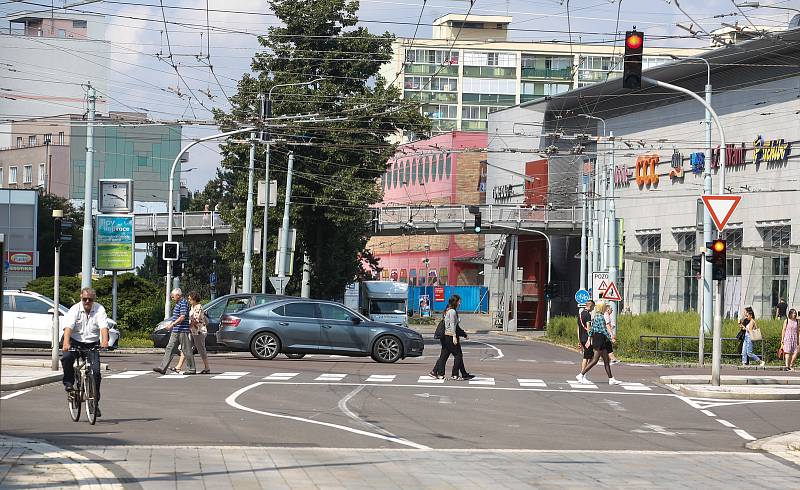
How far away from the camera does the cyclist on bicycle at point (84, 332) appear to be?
16.6 meters

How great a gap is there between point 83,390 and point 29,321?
17.8m

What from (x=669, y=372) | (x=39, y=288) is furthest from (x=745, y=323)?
(x=39, y=288)

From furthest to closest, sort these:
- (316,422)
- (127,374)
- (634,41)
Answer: (127,374), (634,41), (316,422)

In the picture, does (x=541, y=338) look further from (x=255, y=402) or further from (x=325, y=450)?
(x=325, y=450)

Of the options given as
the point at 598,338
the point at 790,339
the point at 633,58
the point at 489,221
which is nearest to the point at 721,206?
the point at 598,338

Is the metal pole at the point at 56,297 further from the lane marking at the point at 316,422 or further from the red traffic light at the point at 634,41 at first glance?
the red traffic light at the point at 634,41

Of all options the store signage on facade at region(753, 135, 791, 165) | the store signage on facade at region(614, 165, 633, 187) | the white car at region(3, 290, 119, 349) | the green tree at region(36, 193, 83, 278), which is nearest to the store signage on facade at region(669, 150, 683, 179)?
the store signage on facade at region(614, 165, 633, 187)

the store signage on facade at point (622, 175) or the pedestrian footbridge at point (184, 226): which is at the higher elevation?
the store signage on facade at point (622, 175)

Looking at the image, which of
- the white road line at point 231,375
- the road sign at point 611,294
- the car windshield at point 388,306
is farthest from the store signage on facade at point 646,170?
the white road line at point 231,375

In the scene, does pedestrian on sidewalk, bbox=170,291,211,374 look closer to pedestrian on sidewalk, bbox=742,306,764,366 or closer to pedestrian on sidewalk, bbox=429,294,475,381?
pedestrian on sidewalk, bbox=429,294,475,381

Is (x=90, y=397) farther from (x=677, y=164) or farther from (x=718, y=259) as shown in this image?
(x=677, y=164)

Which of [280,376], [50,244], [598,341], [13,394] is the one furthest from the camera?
[50,244]

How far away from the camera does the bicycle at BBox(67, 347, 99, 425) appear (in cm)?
1631

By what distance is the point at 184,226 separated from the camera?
74.2 m
